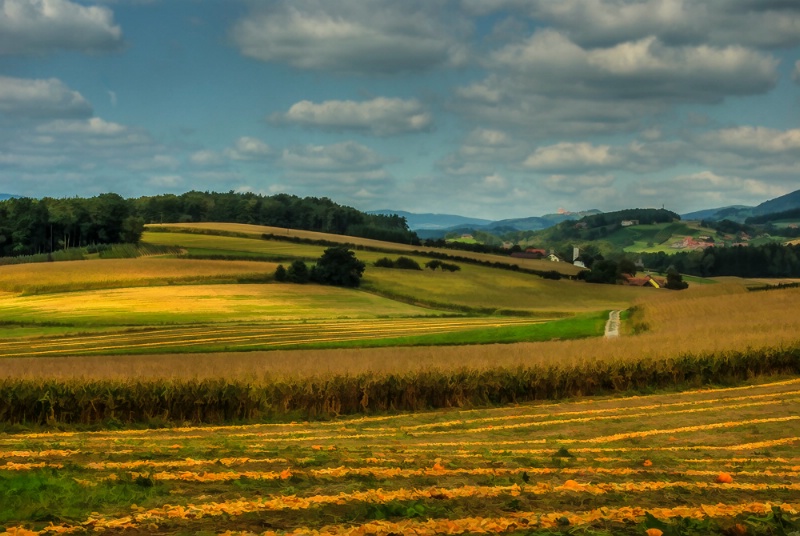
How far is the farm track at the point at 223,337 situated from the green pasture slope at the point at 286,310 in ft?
0.24

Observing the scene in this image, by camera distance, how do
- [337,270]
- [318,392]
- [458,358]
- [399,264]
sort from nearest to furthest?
[318,392]
[458,358]
[337,270]
[399,264]

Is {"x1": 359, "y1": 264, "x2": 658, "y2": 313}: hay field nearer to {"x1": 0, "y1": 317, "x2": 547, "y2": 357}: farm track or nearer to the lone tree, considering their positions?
the lone tree

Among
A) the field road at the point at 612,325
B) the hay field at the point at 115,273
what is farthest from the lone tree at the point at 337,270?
the field road at the point at 612,325

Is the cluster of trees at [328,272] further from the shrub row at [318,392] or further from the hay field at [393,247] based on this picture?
the shrub row at [318,392]

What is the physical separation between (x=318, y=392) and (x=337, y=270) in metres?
66.3

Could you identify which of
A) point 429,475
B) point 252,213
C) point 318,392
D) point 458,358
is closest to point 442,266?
point 252,213

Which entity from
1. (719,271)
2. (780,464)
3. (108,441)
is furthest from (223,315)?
(719,271)

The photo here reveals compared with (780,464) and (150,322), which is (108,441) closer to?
(780,464)

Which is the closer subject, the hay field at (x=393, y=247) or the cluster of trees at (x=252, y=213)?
the hay field at (x=393, y=247)

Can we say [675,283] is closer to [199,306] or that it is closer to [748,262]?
→ [748,262]

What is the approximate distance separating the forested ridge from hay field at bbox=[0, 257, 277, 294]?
884 inches

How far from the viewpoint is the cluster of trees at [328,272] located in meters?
89.1

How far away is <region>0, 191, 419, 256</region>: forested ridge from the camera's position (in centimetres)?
11588

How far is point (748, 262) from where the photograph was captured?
14788 centimetres
